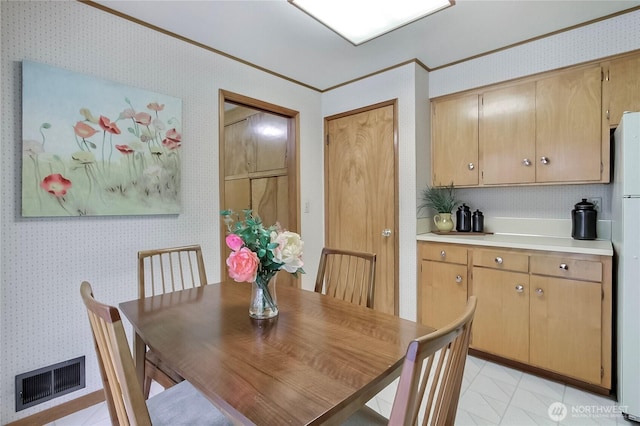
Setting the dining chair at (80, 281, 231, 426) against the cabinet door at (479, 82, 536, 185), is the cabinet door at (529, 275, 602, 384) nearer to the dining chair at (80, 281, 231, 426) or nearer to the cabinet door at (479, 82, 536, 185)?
the cabinet door at (479, 82, 536, 185)

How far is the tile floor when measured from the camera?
1.71 meters

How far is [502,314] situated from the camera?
2.23 metres

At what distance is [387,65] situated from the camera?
2.76 m

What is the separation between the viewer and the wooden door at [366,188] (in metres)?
2.87

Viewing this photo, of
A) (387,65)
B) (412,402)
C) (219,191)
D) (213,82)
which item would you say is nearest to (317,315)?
(412,402)

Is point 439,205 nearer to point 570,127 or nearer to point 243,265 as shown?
point 570,127

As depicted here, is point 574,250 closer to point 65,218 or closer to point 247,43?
point 247,43

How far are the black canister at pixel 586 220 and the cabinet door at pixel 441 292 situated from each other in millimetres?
846

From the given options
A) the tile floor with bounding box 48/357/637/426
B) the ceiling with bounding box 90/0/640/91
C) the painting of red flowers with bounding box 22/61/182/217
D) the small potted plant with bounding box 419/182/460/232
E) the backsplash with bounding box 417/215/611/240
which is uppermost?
the ceiling with bounding box 90/0/640/91

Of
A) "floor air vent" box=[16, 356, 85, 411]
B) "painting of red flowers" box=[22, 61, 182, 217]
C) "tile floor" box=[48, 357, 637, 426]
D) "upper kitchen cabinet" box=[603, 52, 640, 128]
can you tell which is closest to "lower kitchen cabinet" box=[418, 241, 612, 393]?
"tile floor" box=[48, 357, 637, 426]

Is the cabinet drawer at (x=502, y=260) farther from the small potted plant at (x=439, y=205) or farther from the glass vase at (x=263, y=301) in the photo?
the glass vase at (x=263, y=301)

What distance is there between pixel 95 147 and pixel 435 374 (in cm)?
211
